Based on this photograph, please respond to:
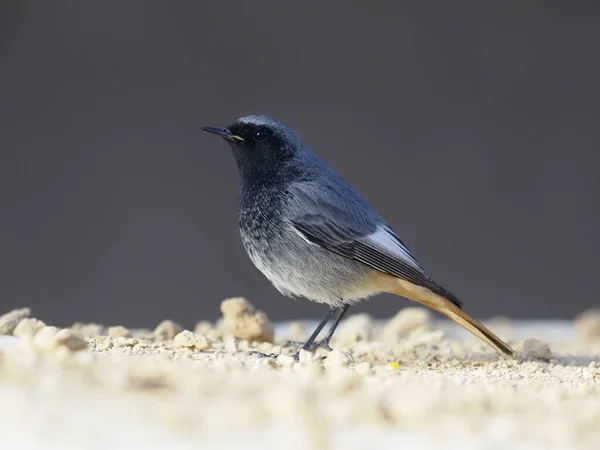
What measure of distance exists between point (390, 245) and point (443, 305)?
435 millimetres

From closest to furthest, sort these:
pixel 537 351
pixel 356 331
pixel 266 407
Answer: pixel 266 407
pixel 537 351
pixel 356 331

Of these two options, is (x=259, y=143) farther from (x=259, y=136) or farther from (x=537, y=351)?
(x=537, y=351)

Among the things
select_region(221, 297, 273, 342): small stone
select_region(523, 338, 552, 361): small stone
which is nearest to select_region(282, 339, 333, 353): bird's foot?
select_region(221, 297, 273, 342): small stone

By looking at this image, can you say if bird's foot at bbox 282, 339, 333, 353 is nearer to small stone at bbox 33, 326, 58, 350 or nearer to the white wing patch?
the white wing patch

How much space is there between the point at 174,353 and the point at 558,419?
1938mm

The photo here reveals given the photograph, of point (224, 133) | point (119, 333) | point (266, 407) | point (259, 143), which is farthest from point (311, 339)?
point (266, 407)

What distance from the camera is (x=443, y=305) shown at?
173 inches

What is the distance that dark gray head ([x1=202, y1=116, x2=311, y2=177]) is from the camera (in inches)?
179

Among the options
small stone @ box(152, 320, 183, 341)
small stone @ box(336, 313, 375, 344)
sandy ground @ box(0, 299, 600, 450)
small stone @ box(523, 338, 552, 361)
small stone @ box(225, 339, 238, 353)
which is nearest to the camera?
sandy ground @ box(0, 299, 600, 450)

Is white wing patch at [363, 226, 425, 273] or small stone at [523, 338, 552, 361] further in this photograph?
small stone at [523, 338, 552, 361]

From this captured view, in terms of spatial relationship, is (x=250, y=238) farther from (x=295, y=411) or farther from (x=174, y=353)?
(x=295, y=411)

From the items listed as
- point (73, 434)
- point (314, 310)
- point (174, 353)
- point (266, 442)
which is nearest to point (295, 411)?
point (266, 442)

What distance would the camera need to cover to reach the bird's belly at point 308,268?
4.24m

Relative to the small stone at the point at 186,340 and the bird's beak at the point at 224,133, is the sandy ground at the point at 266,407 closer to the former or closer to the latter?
the small stone at the point at 186,340
